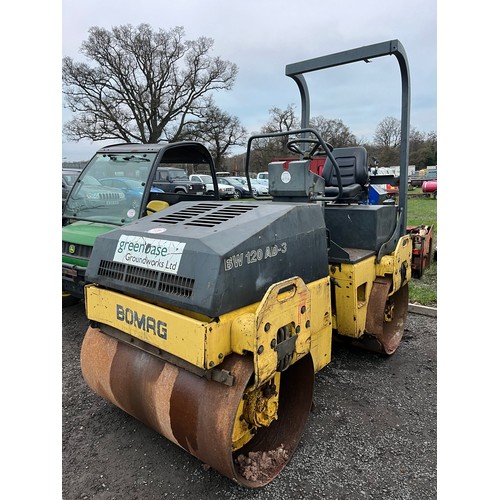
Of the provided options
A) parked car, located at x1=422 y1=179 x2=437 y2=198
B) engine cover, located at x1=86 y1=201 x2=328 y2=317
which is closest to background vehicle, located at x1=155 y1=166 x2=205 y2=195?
engine cover, located at x1=86 y1=201 x2=328 y2=317

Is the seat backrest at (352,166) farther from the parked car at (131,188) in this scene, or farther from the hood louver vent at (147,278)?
the hood louver vent at (147,278)

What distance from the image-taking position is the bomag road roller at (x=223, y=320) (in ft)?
6.79

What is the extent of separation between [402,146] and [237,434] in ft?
9.54

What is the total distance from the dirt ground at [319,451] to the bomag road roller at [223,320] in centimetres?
19

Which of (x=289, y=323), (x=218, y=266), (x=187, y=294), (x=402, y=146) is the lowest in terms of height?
(x=289, y=323)

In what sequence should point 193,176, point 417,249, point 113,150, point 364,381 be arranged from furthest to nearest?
point 193,176
point 417,249
point 113,150
point 364,381

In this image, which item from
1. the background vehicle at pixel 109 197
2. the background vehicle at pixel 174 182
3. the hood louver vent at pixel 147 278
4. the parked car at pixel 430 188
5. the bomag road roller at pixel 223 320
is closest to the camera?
the bomag road roller at pixel 223 320

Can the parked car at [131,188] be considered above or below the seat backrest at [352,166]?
below

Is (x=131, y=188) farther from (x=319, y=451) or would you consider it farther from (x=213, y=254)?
(x=319, y=451)

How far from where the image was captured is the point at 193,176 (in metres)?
22.2

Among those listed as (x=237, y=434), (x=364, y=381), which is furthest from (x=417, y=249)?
(x=237, y=434)

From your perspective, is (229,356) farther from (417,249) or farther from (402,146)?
(417,249)

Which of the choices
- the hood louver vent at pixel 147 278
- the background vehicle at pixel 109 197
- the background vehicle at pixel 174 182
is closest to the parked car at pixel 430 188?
the background vehicle at pixel 174 182

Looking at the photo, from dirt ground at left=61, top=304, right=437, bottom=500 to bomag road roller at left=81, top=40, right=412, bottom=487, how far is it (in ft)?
0.63
